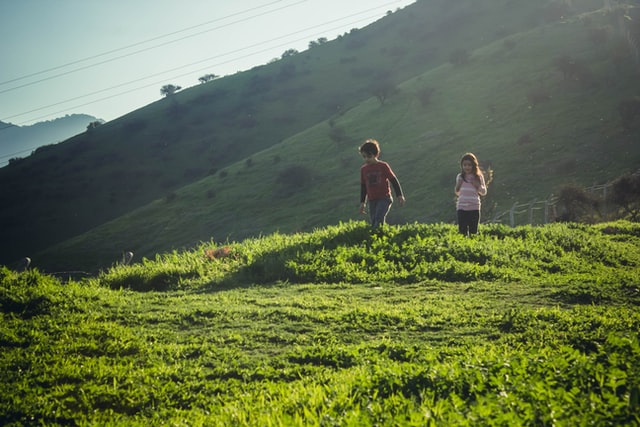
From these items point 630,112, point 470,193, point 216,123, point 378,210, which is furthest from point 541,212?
point 216,123

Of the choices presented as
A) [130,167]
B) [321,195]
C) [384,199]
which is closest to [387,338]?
[384,199]

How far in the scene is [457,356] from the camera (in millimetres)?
6113

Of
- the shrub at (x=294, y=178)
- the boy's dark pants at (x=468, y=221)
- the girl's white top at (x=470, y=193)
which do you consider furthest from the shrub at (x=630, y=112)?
the girl's white top at (x=470, y=193)

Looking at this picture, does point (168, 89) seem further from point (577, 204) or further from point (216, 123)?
point (577, 204)

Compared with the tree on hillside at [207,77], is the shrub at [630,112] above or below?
below

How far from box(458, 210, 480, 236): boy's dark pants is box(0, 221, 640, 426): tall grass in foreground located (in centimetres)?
55

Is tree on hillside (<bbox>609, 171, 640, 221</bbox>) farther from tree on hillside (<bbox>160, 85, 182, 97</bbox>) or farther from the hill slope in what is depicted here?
tree on hillside (<bbox>160, 85, 182, 97</bbox>)

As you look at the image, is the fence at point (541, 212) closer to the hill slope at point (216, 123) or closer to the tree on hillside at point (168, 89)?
the hill slope at point (216, 123)

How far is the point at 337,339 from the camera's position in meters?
7.27

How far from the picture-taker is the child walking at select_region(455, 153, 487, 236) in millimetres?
13307

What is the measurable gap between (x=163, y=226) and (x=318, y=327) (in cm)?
6382

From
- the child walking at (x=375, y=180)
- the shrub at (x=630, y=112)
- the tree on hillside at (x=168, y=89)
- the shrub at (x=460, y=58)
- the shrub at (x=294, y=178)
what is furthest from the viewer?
the tree on hillside at (x=168, y=89)

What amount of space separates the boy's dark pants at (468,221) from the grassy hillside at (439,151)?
28.8 meters

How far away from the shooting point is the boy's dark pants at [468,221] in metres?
13.9
